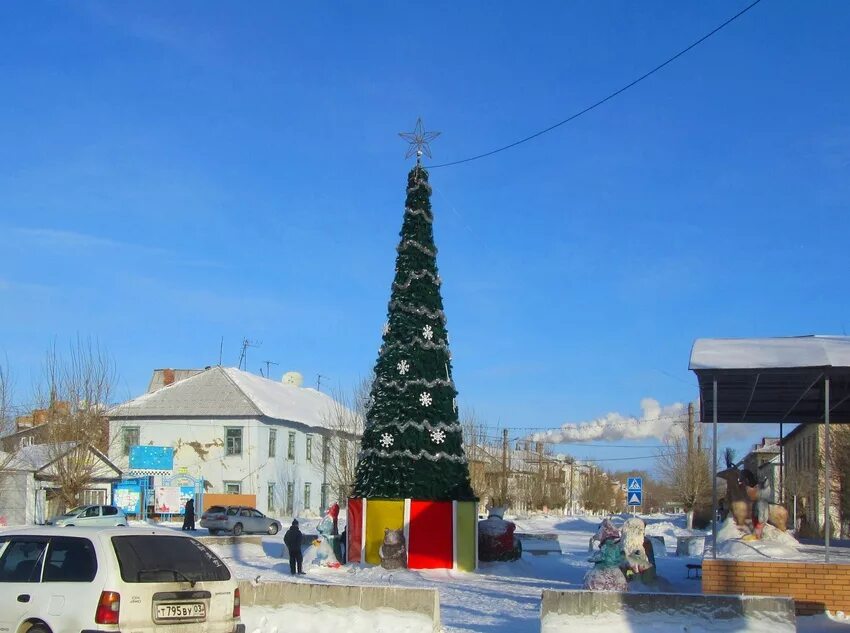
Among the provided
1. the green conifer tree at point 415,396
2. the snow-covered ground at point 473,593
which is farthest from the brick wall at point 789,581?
the green conifer tree at point 415,396

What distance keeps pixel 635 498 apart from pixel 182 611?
61.6ft

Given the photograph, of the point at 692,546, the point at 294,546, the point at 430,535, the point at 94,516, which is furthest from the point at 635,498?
the point at 94,516

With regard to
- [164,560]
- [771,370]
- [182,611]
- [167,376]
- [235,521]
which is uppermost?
[167,376]

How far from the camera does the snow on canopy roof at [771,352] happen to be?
1566 centimetres

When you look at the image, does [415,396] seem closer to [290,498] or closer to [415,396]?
[415,396]

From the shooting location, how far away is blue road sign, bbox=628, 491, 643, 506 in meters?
25.5

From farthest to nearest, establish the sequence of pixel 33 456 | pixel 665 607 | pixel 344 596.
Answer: pixel 33 456 → pixel 344 596 → pixel 665 607

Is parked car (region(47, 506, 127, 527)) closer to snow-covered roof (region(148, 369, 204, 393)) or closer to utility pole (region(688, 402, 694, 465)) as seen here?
snow-covered roof (region(148, 369, 204, 393))

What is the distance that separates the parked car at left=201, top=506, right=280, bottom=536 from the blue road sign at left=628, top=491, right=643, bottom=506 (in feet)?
71.1

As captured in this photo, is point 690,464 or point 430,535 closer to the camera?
point 430,535

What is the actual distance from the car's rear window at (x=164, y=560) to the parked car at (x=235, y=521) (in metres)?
33.8

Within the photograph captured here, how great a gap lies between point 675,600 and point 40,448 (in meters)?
41.5

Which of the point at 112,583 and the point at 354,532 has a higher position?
the point at 112,583

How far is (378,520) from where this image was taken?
22.8 m
